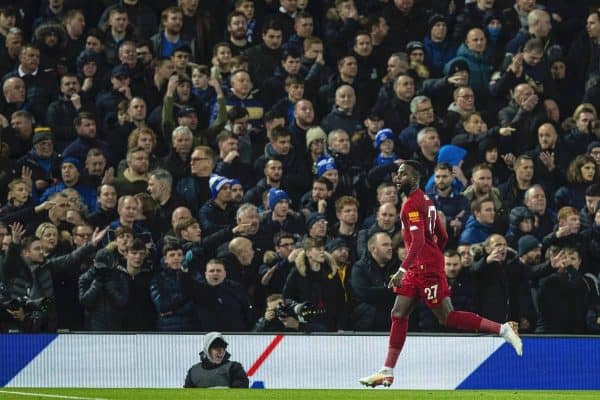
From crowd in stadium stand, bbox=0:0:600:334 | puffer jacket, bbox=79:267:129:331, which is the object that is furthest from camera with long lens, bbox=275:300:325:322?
puffer jacket, bbox=79:267:129:331

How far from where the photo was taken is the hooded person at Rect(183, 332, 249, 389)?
15.2 meters

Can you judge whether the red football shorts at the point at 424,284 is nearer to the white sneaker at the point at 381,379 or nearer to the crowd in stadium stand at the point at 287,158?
the white sneaker at the point at 381,379

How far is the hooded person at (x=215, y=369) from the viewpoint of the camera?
597 inches

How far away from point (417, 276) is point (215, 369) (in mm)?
2812

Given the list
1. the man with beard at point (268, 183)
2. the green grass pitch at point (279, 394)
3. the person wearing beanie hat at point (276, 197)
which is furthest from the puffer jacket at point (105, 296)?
the man with beard at point (268, 183)

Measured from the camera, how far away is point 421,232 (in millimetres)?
13273

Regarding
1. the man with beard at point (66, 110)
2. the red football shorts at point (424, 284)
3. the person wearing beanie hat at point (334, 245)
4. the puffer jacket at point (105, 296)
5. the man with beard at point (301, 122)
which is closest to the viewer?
the red football shorts at point (424, 284)

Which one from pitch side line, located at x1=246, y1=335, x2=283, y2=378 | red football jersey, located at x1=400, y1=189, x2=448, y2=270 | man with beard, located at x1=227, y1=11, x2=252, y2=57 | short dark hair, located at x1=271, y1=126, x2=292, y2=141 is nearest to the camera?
red football jersey, located at x1=400, y1=189, x2=448, y2=270

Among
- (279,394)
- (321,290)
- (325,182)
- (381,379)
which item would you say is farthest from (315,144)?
(381,379)

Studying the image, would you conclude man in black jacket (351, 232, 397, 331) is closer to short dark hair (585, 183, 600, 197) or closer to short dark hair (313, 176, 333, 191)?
short dark hair (313, 176, 333, 191)

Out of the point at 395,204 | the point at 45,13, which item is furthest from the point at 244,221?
the point at 45,13

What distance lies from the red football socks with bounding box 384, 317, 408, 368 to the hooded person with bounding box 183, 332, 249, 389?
224 cm

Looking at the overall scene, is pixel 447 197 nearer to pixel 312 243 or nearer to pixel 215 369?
pixel 312 243

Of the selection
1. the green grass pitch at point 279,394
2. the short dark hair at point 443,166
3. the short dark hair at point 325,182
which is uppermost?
the short dark hair at point 443,166
